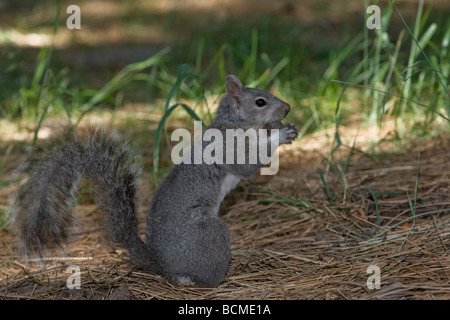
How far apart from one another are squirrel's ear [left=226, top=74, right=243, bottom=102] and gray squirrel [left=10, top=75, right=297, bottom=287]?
0.40 meters

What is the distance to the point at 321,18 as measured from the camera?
5.95 metres

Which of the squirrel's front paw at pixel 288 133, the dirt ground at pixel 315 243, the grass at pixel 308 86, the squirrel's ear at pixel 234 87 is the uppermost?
the grass at pixel 308 86

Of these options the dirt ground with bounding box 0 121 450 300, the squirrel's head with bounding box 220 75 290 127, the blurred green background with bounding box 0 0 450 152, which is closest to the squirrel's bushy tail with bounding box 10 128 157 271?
the dirt ground with bounding box 0 121 450 300

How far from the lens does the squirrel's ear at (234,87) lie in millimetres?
2436

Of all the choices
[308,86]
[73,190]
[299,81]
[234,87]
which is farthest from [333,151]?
[308,86]

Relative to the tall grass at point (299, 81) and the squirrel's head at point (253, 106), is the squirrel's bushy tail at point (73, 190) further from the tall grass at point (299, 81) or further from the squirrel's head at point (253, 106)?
the squirrel's head at point (253, 106)

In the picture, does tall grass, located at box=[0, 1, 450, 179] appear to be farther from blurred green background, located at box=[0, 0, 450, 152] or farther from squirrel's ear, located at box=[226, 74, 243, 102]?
squirrel's ear, located at box=[226, 74, 243, 102]

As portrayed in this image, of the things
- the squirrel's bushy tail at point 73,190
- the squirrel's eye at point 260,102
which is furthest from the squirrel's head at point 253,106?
the squirrel's bushy tail at point 73,190

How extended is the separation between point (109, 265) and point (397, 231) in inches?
45.7

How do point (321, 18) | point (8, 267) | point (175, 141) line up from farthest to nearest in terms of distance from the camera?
point (321, 18) → point (175, 141) → point (8, 267)

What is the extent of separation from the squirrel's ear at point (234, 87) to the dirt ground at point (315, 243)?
0.50 metres
